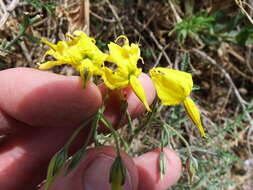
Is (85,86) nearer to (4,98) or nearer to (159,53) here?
(4,98)

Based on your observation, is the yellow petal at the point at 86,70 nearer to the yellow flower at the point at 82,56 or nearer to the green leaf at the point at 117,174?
the yellow flower at the point at 82,56

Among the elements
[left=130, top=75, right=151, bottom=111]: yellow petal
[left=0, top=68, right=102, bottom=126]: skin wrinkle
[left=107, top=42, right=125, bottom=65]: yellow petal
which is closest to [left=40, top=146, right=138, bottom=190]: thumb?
[left=0, top=68, right=102, bottom=126]: skin wrinkle

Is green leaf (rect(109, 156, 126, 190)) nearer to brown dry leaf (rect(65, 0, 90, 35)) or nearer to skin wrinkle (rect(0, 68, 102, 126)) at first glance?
skin wrinkle (rect(0, 68, 102, 126))

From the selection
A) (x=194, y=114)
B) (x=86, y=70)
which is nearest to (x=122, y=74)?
(x=86, y=70)

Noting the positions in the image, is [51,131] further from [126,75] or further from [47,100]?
[126,75]

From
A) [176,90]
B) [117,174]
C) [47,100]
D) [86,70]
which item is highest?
[86,70]

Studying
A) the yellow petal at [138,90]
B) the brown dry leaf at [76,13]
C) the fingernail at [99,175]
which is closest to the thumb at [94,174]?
the fingernail at [99,175]

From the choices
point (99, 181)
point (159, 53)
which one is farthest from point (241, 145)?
point (99, 181)
